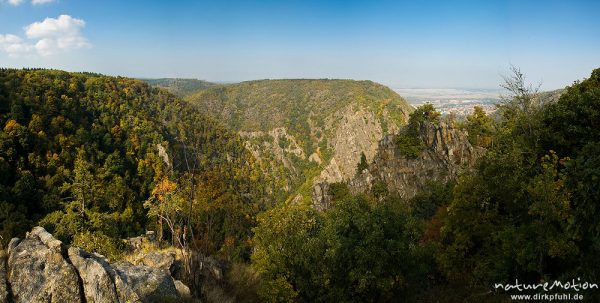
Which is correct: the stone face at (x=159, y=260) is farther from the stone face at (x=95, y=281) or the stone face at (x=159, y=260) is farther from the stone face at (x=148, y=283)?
the stone face at (x=95, y=281)

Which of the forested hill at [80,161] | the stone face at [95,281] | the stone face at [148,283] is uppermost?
the stone face at [95,281]

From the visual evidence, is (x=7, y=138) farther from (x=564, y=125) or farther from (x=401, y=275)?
(x=564, y=125)

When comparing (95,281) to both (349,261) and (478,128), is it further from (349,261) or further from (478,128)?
(478,128)

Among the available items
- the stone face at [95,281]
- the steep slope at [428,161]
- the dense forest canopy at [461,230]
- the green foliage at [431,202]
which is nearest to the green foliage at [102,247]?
the dense forest canopy at [461,230]

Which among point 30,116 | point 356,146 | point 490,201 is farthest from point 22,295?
point 356,146

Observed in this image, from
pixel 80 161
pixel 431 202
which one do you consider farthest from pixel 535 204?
pixel 80 161

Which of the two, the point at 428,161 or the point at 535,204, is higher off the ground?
the point at 535,204

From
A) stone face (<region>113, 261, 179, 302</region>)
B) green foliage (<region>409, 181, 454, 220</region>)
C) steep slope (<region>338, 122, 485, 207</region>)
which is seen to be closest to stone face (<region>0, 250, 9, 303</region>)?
stone face (<region>113, 261, 179, 302</region>)
